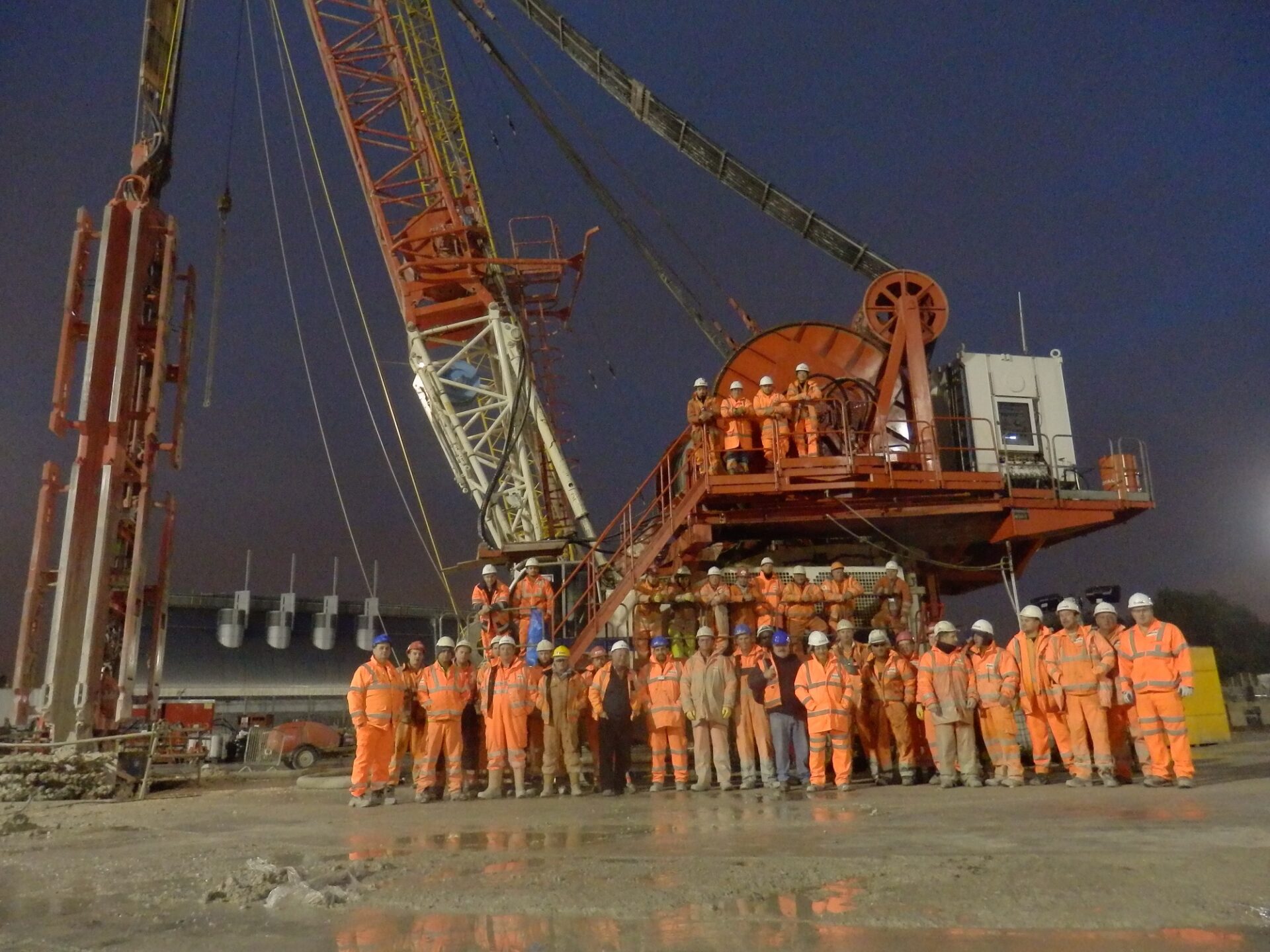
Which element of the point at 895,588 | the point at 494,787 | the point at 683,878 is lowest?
the point at 683,878

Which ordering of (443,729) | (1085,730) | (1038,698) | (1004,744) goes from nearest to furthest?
(1085,730) < (1004,744) < (1038,698) < (443,729)

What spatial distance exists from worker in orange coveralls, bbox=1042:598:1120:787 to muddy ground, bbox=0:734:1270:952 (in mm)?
694

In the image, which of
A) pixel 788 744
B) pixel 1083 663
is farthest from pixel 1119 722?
pixel 788 744

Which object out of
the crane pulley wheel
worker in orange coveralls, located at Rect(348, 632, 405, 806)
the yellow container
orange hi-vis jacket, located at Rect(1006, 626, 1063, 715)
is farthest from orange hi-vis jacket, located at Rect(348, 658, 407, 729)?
the yellow container

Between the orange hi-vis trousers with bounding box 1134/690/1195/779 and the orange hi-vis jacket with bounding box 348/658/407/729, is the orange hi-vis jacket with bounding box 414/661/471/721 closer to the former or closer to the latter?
the orange hi-vis jacket with bounding box 348/658/407/729

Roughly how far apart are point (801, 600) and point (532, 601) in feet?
12.1

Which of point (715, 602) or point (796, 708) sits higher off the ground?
point (715, 602)

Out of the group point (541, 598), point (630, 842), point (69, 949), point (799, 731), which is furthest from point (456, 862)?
point (541, 598)

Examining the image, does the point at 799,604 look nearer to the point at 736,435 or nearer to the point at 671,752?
the point at 736,435

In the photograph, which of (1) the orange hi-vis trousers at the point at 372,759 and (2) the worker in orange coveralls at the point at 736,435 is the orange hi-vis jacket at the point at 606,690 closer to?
(1) the orange hi-vis trousers at the point at 372,759

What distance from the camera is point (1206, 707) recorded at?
15945 mm

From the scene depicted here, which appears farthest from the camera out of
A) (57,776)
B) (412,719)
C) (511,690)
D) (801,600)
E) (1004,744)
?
(801,600)

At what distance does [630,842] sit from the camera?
645cm

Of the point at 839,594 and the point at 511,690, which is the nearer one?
the point at 511,690
